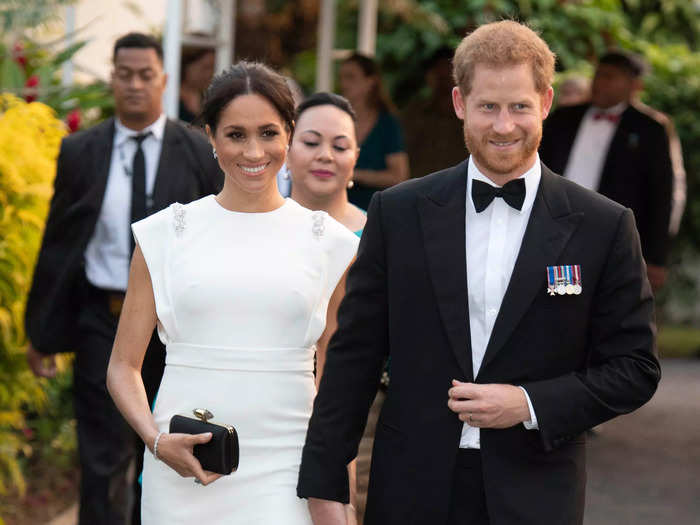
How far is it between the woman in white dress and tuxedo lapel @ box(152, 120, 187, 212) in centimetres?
180

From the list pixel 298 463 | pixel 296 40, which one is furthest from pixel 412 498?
pixel 296 40

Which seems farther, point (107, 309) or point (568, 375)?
point (107, 309)

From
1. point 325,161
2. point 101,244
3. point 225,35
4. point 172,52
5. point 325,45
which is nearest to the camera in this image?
point 325,161

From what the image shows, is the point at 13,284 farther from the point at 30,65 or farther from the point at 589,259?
the point at 589,259

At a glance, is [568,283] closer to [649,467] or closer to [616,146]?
A: [616,146]

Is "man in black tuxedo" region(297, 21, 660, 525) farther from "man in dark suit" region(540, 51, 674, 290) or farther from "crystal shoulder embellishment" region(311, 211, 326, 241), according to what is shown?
"man in dark suit" region(540, 51, 674, 290)

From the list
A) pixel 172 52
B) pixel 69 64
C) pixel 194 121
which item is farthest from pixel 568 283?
pixel 69 64

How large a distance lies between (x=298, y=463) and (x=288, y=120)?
1.01m

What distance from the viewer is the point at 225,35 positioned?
10.3 meters

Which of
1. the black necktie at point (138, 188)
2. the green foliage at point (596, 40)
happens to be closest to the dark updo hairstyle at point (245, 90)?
the black necktie at point (138, 188)

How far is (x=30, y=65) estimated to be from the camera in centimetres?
933

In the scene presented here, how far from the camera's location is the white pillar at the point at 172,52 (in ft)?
26.7

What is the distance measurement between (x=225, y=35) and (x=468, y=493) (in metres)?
7.36

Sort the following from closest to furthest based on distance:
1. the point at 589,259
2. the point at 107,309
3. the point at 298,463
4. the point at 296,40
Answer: the point at 589,259, the point at 298,463, the point at 107,309, the point at 296,40
